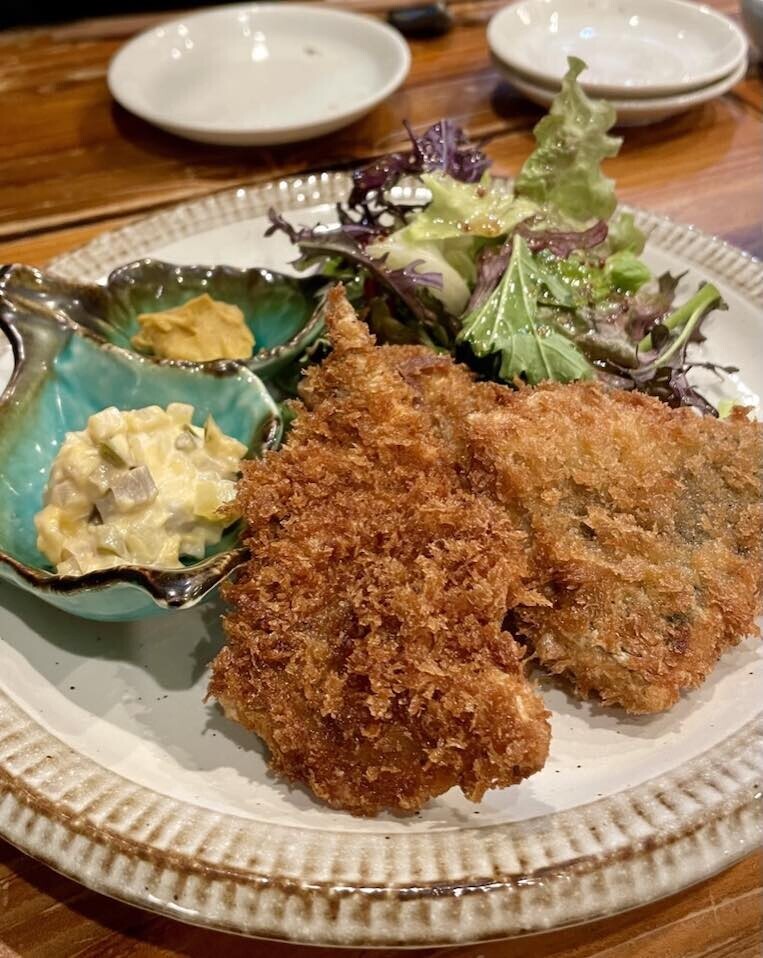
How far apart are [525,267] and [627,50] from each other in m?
2.47

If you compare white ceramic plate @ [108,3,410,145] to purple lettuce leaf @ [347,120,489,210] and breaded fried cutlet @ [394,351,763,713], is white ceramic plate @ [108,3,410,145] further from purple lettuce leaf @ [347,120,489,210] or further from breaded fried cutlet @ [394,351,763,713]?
breaded fried cutlet @ [394,351,763,713]

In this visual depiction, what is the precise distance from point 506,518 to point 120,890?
38.3 inches

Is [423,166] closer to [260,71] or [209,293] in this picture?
[209,293]

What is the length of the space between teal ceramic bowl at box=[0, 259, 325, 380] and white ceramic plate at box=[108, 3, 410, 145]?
1132 millimetres

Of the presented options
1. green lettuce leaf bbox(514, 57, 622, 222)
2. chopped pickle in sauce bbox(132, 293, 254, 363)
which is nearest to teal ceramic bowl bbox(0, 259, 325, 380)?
chopped pickle in sauce bbox(132, 293, 254, 363)

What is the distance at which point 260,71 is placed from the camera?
419 centimetres

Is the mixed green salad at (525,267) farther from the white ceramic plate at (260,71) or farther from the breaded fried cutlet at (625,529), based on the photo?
the white ceramic plate at (260,71)

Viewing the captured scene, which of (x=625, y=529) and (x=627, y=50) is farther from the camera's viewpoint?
(x=627, y=50)

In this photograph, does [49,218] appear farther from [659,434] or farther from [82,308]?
[659,434]

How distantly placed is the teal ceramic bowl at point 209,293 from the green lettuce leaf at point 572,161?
812 millimetres

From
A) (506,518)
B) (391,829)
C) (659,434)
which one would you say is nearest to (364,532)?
(506,518)

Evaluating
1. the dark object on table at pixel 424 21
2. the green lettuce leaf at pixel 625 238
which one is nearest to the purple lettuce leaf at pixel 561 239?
the green lettuce leaf at pixel 625 238

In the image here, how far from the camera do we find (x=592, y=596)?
171 centimetres

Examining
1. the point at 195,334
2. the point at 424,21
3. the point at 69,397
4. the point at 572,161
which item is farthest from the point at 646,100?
the point at 69,397
